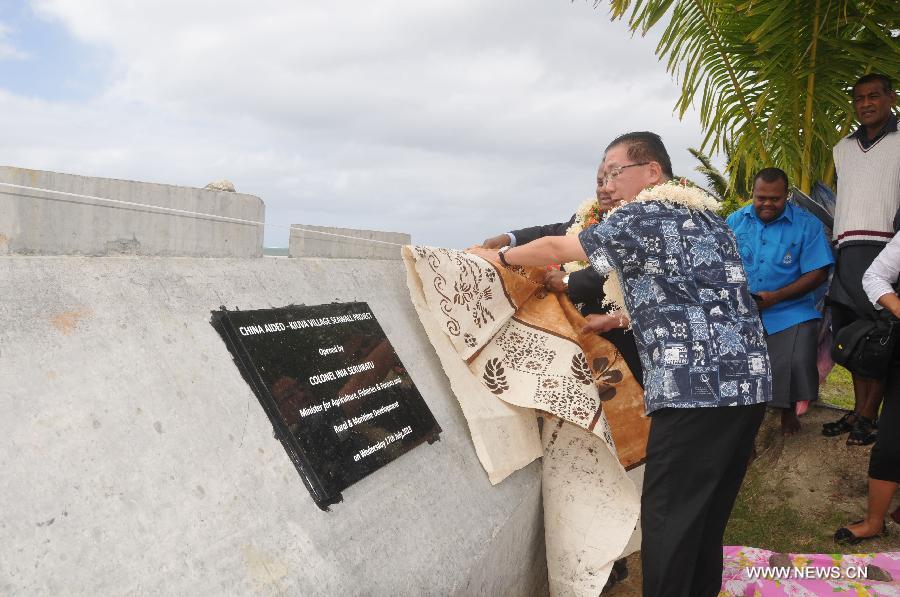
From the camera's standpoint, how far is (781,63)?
5.34 m

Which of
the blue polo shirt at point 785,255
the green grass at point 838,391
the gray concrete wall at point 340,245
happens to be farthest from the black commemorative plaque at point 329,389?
the green grass at point 838,391

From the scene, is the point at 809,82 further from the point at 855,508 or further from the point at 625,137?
the point at 625,137

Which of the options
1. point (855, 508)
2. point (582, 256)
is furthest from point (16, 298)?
point (855, 508)

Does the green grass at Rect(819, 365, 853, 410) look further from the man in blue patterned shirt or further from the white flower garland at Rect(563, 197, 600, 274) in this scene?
the man in blue patterned shirt

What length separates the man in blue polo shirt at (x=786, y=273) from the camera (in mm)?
4254

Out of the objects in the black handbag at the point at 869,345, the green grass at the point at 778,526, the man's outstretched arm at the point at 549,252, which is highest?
the man's outstretched arm at the point at 549,252

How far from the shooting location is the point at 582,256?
7.68ft

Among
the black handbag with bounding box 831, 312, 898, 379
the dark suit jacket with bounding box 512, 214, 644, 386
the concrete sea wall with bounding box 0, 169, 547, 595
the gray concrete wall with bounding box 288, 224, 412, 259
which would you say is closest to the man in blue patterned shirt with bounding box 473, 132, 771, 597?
the dark suit jacket with bounding box 512, 214, 644, 386

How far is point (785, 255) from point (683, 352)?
2.42m

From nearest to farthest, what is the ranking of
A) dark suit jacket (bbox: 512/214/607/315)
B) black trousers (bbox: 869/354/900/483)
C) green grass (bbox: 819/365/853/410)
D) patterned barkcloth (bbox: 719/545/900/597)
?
dark suit jacket (bbox: 512/214/607/315)
patterned barkcloth (bbox: 719/545/900/597)
black trousers (bbox: 869/354/900/483)
green grass (bbox: 819/365/853/410)

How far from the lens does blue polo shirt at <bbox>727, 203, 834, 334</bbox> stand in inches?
167

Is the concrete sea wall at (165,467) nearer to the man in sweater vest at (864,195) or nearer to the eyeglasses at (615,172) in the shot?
the eyeglasses at (615,172)

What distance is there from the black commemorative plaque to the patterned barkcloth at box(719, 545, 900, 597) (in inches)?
76.1

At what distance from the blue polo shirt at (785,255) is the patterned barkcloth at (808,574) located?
1439mm
